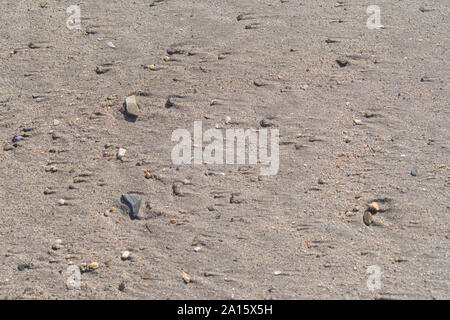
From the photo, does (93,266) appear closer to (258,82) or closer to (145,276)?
(145,276)

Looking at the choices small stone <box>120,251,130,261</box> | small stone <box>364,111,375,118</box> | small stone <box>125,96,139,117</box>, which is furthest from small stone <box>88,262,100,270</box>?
small stone <box>364,111,375,118</box>

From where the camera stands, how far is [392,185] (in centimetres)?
285

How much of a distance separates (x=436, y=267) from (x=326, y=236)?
2.20 feet

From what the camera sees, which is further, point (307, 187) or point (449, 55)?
point (449, 55)

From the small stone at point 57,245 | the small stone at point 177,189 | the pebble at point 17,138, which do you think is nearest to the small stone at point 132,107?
the small stone at point 177,189

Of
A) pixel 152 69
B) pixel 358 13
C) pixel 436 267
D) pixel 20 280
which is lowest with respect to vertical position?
pixel 20 280

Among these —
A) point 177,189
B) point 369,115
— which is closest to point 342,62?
point 369,115

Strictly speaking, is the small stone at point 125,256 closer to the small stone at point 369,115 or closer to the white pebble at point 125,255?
the white pebble at point 125,255

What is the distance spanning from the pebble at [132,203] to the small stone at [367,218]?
1.53 m

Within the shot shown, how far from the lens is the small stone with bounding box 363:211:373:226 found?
8.86ft

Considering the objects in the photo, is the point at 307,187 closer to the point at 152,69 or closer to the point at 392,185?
the point at 392,185

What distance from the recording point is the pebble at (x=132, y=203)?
9.32 ft

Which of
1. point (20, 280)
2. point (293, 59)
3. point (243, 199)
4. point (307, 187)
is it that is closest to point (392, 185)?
point (307, 187)

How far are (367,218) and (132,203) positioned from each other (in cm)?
159
